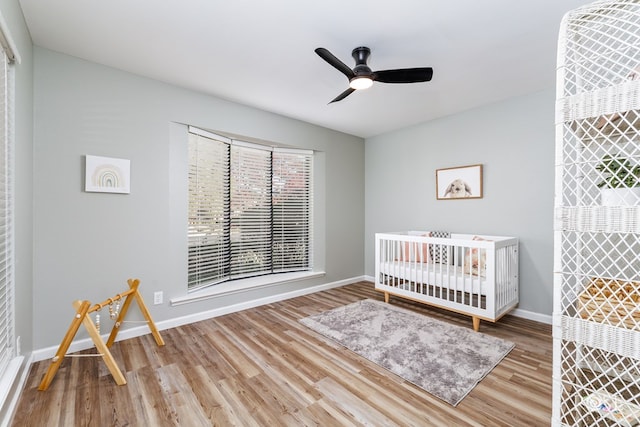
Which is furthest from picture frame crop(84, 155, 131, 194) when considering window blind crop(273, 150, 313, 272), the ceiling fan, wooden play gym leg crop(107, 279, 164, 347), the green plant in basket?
the green plant in basket

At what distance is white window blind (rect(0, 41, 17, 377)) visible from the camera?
161 centimetres

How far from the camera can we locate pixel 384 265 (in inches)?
142

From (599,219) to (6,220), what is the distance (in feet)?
9.39

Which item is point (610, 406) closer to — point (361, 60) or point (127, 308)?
point (361, 60)

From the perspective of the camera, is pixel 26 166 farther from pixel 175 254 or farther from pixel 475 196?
pixel 475 196

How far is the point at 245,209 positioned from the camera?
368 cm

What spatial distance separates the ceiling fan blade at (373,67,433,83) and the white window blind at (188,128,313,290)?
6.58ft

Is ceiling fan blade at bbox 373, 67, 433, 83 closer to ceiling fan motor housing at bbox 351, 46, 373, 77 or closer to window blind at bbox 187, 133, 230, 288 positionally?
ceiling fan motor housing at bbox 351, 46, 373, 77

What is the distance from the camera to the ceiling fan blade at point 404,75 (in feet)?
6.97

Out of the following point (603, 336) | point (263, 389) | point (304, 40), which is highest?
point (304, 40)

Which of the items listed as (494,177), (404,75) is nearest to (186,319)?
(404,75)

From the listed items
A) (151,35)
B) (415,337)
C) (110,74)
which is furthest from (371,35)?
(415,337)

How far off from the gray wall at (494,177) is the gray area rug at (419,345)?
112cm

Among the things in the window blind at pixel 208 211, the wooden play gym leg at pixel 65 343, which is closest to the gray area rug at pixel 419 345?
the window blind at pixel 208 211
